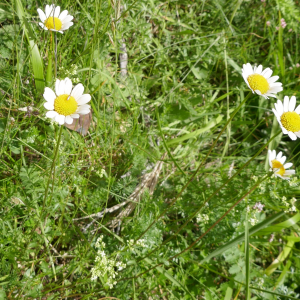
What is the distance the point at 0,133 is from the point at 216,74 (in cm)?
201

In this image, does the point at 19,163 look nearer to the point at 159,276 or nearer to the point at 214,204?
the point at 159,276

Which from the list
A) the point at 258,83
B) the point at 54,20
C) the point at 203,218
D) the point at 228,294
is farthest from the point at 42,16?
the point at 228,294

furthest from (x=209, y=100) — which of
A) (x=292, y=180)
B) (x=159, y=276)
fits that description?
(x=159, y=276)

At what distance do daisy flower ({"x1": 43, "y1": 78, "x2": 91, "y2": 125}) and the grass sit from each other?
144 mm

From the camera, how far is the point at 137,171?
2074 millimetres

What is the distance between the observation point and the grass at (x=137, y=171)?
1633 millimetres

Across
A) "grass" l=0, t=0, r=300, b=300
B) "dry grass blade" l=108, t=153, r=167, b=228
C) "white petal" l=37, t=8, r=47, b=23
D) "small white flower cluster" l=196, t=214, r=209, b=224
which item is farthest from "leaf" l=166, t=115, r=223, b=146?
"white petal" l=37, t=8, r=47, b=23

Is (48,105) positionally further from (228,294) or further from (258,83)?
(228,294)

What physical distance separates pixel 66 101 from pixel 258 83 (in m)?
0.97

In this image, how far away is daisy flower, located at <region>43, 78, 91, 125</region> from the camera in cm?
129

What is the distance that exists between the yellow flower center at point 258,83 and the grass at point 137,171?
10.1 inches

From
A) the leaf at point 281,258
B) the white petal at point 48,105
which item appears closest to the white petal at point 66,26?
the white petal at point 48,105

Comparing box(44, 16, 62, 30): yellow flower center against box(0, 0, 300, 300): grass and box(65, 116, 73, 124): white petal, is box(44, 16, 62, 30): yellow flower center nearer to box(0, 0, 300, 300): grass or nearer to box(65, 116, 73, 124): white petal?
box(0, 0, 300, 300): grass

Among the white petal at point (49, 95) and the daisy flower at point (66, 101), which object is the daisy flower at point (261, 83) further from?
the white petal at point (49, 95)
